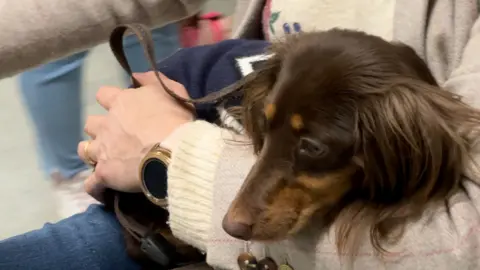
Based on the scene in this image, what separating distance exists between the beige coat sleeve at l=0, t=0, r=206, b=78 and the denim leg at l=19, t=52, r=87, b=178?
89 centimetres

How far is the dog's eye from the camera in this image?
0.72 metres

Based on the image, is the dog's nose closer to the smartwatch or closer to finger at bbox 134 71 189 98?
the smartwatch

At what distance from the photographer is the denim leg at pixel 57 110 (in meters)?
1.94

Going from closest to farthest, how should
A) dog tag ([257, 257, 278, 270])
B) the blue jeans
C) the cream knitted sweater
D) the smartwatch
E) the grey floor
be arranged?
1. the cream knitted sweater
2. dog tag ([257, 257, 278, 270])
3. the smartwatch
4. the grey floor
5. the blue jeans

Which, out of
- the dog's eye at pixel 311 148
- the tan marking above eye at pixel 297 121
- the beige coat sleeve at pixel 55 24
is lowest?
the dog's eye at pixel 311 148

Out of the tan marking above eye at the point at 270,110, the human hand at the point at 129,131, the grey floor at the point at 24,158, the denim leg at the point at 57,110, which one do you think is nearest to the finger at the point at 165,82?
the human hand at the point at 129,131

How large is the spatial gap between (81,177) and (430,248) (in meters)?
1.39

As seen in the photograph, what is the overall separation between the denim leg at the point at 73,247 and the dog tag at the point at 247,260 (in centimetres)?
28

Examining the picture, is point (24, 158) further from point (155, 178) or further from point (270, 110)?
point (270, 110)

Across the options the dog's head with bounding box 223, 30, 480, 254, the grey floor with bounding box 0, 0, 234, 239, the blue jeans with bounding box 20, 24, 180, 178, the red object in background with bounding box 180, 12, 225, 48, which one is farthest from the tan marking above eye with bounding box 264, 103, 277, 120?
the blue jeans with bounding box 20, 24, 180, 178

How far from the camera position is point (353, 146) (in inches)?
28.3

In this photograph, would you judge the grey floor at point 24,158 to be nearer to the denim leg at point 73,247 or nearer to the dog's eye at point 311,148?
the denim leg at point 73,247

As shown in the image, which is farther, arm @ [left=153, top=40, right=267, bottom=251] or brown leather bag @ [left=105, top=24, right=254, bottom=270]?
brown leather bag @ [left=105, top=24, right=254, bottom=270]

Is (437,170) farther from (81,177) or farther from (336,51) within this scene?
(81,177)
